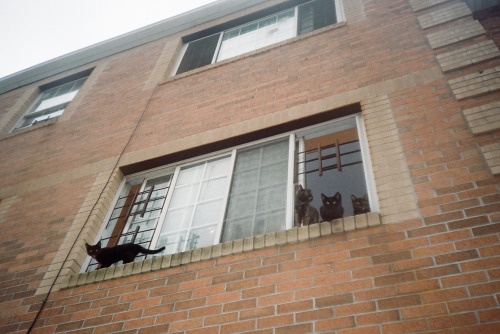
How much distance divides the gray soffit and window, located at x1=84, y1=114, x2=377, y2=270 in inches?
166

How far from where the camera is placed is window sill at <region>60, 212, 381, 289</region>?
296 centimetres

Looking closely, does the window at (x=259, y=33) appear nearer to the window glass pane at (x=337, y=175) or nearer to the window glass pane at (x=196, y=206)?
the window glass pane at (x=337, y=175)

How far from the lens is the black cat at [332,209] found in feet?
10.4

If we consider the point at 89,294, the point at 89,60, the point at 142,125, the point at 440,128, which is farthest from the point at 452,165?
the point at 89,60

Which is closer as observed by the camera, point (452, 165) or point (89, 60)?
point (452, 165)

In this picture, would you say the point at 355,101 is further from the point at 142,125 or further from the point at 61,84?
the point at 61,84

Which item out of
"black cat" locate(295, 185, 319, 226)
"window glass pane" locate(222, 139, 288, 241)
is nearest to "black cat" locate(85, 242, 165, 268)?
"window glass pane" locate(222, 139, 288, 241)

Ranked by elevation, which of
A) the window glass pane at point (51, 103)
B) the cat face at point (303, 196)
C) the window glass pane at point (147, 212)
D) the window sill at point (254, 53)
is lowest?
the cat face at point (303, 196)

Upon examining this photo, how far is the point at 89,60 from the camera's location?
8188 mm

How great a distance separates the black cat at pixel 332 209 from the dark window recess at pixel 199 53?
4297 millimetres

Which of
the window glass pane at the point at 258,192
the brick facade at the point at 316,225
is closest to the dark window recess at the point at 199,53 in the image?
the brick facade at the point at 316,225

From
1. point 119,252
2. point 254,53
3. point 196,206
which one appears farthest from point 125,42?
point 119,252

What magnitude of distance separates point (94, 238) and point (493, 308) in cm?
402

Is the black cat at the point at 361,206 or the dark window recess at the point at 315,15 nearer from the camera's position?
the black cat at the point at 361,206
